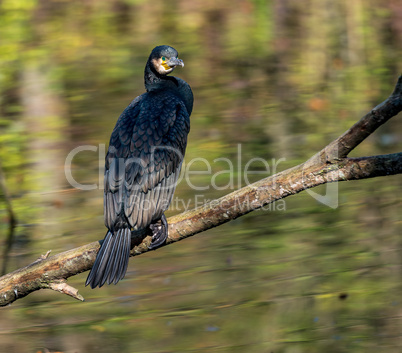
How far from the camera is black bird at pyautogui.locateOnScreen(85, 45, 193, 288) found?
3324mm

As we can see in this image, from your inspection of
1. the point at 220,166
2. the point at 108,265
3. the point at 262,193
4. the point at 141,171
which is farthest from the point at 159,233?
the point at 220,166

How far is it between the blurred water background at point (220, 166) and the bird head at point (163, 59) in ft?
5.10

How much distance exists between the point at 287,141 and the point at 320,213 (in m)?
1.65

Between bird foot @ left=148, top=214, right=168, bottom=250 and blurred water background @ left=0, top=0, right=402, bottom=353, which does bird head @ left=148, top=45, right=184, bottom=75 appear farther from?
blurred water background @ left=0, top=0, right=402, bottom=353

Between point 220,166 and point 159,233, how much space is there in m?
3.44

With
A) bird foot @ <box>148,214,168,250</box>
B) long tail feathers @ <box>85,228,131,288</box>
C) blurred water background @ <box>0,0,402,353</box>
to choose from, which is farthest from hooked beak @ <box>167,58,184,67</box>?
blurred water background @ <box>0,0,402,353</box>

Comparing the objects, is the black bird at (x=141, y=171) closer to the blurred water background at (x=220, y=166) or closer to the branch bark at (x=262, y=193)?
the branch bark at (x=262, y=193)

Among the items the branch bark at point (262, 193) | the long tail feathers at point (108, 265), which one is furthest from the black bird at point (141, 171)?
the branch bark at point (262, 193)

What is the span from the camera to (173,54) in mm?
4246

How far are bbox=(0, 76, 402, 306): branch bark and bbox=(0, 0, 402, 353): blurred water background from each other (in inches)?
39.5

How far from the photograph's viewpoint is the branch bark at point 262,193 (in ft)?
9.80

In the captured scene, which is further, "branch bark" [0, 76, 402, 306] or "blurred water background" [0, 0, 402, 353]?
"blurred water background" [0, 0, 402, 353]

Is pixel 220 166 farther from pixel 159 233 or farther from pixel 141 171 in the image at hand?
pixel 159 233

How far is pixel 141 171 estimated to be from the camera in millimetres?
3623
